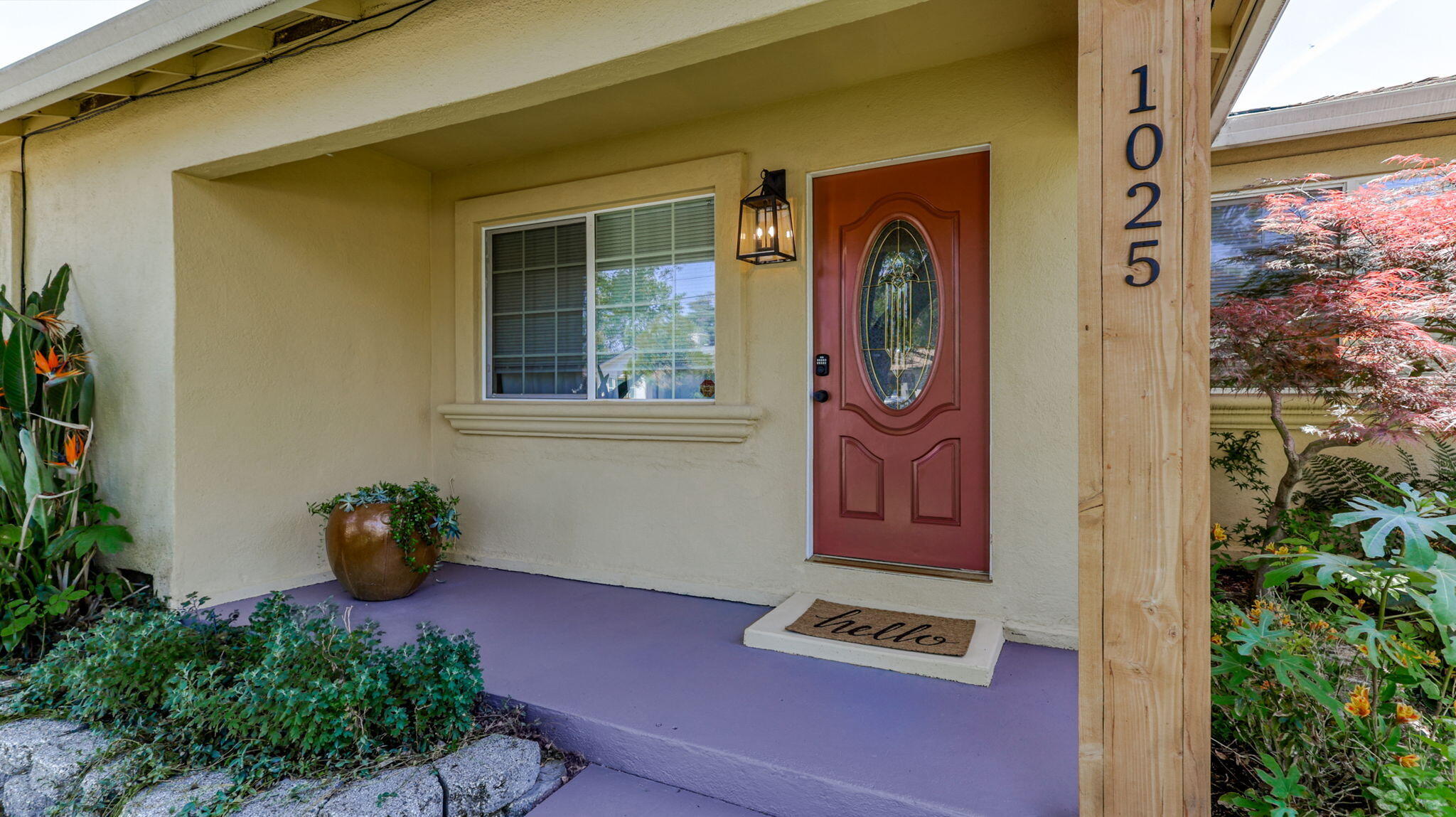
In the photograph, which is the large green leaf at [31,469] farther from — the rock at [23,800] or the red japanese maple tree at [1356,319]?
the red japanese maple tree at [1356,319]

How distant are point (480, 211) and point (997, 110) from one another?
10.2 feet

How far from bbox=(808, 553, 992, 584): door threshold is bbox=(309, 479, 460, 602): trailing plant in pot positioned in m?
2.04

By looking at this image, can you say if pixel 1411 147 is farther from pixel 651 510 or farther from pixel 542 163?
pixel 542 163

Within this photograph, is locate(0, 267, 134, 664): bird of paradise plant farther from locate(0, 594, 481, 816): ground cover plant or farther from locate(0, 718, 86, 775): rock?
locate(0, 718, 86, 775): rock

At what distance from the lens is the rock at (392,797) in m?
1.83

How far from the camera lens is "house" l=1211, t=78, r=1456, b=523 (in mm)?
2834

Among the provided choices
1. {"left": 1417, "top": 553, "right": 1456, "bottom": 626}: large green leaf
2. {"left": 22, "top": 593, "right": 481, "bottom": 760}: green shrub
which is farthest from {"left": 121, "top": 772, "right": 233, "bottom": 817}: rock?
{"left": 1417, "top": 553, "right": 1456, "bottom": 626}: large green leaf

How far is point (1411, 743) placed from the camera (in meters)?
1.57

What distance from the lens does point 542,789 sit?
6.91ft

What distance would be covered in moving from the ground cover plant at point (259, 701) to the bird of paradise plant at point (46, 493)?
74 cm

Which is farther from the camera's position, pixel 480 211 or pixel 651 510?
pixel 480 211

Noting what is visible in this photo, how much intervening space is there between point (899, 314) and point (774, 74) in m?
1.25

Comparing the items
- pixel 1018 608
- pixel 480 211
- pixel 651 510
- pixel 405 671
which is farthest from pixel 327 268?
pixel 1018 608

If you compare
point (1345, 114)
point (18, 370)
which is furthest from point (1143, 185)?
point (18, 370)
